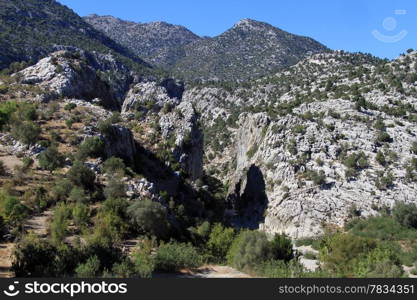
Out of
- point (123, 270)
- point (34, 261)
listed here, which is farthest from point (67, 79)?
point (123, 270)

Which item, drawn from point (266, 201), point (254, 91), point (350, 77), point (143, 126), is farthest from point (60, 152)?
point (254, 91)

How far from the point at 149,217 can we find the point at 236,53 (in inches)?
5071

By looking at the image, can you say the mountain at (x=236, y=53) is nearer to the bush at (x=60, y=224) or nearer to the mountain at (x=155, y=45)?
the mountain at (x=155, y=45)

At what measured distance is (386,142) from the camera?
5459 centimetres

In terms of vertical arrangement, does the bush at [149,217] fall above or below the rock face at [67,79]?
below

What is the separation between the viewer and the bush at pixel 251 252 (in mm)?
21125

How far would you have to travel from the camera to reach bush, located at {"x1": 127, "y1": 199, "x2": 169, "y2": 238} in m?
26.8

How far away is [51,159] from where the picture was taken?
3331 centimetres

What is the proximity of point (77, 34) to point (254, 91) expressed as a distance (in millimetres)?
58555

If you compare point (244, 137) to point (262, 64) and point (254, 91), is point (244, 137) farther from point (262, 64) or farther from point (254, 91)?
point (262, 64)

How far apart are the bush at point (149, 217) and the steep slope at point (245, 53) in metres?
106

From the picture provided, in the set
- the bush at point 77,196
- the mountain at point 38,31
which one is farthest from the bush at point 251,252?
the mountain at point 38,31

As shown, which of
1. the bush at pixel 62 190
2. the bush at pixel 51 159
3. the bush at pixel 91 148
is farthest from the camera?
the bush at pixel 91 148

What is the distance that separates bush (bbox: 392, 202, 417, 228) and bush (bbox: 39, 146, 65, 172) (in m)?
33.9
